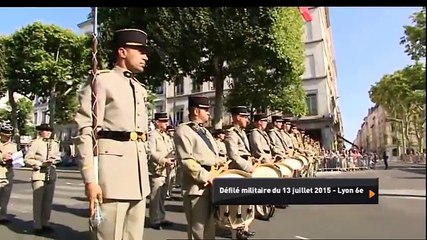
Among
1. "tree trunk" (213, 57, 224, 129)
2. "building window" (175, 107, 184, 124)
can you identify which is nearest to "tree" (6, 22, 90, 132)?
"building window" (175, 107, 184, 124)

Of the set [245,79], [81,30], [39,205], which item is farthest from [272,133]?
[39,205]

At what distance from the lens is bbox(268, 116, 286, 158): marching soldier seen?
5.55ft

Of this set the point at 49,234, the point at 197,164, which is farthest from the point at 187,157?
the point at 49,234

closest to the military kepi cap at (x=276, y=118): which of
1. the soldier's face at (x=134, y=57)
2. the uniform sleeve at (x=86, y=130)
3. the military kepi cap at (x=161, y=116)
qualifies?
the military kepi cap at (x=161, y=116)

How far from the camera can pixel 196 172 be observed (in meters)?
1.53

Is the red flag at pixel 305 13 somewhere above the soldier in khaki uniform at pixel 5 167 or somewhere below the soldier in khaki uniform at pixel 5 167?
above

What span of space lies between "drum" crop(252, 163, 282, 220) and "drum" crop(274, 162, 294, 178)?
0.01m

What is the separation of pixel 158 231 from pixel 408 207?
35.9 inches

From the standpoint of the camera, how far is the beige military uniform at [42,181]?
1.94 meters

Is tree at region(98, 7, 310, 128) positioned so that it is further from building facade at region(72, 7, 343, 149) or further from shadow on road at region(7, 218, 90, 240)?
shadow on road at region(7, 218, 90, 240)

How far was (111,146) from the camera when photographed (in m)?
1.39

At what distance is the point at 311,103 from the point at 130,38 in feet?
2.21

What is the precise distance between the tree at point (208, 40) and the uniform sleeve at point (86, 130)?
0.94 ft

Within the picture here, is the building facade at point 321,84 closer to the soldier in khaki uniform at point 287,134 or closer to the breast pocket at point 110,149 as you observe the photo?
the soldier in khaki uniform at point 287,134
